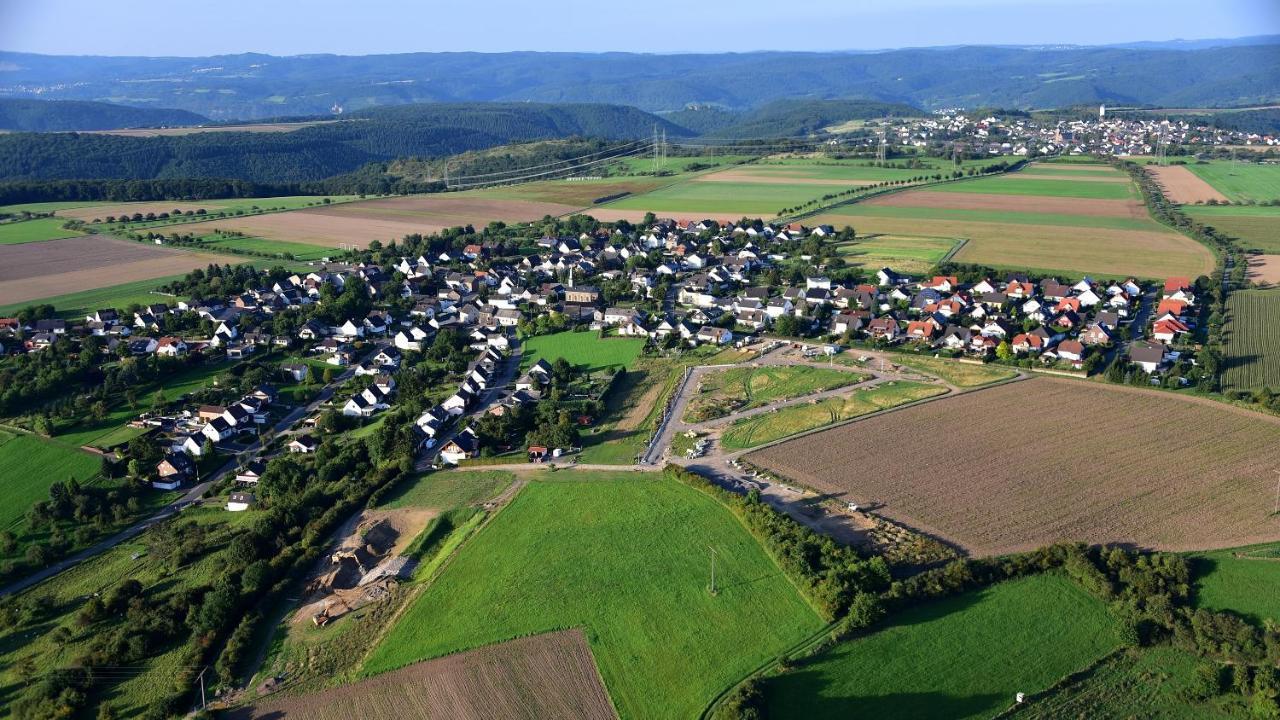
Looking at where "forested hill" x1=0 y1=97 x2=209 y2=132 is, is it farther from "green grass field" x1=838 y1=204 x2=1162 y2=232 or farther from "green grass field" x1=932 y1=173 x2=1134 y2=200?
"green grass field" x1=932 y1=173 x2=1134 y2=200

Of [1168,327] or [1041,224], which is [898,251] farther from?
[1168,327]

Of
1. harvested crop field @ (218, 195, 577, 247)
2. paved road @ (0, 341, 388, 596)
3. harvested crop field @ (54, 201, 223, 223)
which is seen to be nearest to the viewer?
paved road @ (0, 341, 388, 596)

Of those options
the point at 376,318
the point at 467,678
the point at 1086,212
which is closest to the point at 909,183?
the point at 1086,212

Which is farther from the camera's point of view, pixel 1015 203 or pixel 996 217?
pixel 1015 203

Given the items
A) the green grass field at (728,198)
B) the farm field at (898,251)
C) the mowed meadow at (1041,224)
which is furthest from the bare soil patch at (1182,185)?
the farm field at (898,251)

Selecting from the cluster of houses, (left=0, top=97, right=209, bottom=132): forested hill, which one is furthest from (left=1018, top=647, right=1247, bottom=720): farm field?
(left=0, top=97, right=209, bottom=132): forested hill

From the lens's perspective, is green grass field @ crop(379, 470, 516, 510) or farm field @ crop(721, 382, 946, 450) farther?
farm field @ crop(721, 382, 946, 450)

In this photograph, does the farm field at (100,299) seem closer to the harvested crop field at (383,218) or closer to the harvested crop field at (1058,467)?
the harvested crop field at (383,218)

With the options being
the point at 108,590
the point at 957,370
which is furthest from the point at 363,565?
the point at 957,370
